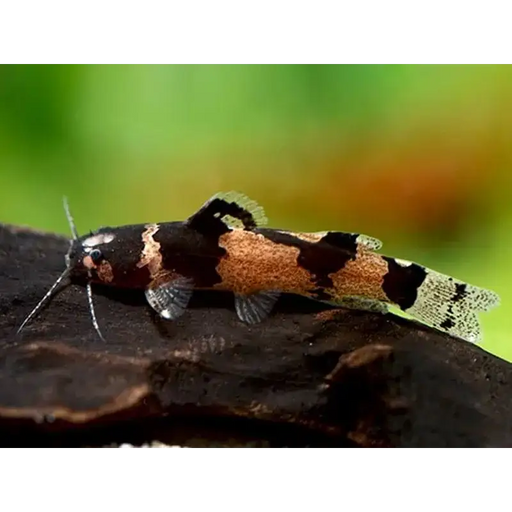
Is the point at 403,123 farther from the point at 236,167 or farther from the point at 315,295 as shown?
the point at 315,295

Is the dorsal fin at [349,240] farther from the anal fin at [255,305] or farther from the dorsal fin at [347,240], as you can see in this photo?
the anal fin at [255,305]

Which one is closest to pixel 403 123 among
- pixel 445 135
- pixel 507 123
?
pixel 445 135

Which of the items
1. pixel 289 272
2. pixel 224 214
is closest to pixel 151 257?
pixel 224 214

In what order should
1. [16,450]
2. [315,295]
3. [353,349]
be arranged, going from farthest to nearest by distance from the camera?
[315,295] < [353,349] < [16,450]

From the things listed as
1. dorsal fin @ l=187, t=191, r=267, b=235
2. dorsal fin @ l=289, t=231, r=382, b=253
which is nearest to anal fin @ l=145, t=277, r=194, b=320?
dorsal fin @ l=187, t=191, r=267, b=235

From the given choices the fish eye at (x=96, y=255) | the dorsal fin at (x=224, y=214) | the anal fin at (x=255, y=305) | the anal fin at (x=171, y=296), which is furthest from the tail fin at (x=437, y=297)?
the fish eye at (x=96, y=255)

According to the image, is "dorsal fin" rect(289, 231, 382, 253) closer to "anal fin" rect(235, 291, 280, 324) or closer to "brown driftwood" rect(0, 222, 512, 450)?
"anal fin" rect(235, 291, 280, 324)
